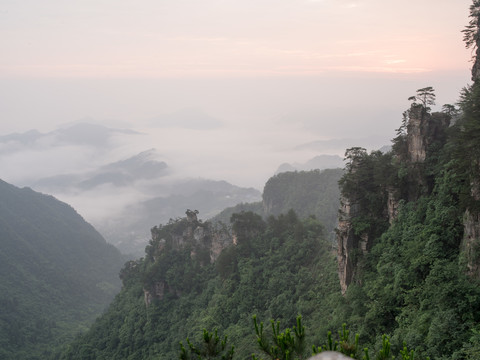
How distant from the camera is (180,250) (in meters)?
46.2

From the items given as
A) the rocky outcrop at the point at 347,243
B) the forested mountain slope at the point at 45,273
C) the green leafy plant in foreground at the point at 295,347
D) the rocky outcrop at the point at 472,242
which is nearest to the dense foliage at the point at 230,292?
the rocky outcrop at the point at 347,243

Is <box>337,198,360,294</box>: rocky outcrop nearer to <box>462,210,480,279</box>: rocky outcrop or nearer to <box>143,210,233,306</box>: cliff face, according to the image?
<box>462,210,480,279</box>: rocky outcrop

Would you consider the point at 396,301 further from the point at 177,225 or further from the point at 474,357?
the point at 177,225

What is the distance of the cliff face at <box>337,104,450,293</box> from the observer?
21.9 m

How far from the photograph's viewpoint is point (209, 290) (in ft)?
128

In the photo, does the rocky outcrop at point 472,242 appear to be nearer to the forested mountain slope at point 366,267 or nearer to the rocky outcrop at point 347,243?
the forested mountain slope at point 366,267

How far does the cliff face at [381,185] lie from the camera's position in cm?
2188

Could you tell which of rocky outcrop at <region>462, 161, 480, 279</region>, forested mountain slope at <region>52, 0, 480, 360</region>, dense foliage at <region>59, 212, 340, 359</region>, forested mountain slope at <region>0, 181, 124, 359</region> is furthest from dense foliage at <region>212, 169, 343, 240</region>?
rocky outcrop at <region>462, 161, 480, 279</region>

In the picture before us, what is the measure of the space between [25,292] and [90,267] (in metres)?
25.5

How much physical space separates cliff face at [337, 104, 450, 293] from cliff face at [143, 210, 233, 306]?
64.0 feet

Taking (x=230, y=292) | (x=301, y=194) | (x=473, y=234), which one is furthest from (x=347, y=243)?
(x=301, y=194)

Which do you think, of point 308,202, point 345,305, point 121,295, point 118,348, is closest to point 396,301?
point 345,305

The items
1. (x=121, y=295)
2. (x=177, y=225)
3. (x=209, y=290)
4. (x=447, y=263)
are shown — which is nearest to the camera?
(x=447, y=263)

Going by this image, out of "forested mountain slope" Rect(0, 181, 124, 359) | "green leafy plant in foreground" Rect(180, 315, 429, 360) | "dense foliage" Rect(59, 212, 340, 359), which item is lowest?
"forested mountain slope" Rect(0, 181, 124, 359)
